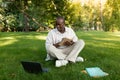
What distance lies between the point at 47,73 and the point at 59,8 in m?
25.7

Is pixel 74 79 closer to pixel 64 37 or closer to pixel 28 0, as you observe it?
pixel 64 37

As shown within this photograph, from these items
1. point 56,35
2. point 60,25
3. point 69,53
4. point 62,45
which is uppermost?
Answer: point 60,25

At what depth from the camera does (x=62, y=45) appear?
8172 millimetres

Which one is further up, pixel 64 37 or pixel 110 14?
pixel 64 37

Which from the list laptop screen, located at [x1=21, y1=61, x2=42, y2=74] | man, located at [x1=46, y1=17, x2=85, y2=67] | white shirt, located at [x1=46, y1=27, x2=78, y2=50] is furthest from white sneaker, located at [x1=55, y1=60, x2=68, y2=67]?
laptop screen, located at [x1=21, y1=61, x2=42, y2=74]

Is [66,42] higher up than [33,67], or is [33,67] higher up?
[66,42]

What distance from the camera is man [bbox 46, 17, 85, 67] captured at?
7902 millimetres

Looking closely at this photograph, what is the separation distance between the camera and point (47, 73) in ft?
21.6

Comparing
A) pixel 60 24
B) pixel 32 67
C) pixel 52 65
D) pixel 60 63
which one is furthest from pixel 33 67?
pixel 60 24

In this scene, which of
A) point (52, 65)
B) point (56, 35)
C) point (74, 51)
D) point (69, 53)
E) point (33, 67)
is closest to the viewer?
point (33, 67)

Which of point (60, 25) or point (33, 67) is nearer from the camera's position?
point (33, 67)

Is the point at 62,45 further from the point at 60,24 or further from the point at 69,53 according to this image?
the point at 60,24

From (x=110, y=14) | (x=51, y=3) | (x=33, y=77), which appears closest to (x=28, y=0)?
(x=51, y=3)

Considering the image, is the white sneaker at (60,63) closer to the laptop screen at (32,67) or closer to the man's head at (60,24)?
the man's head at (60,24)
